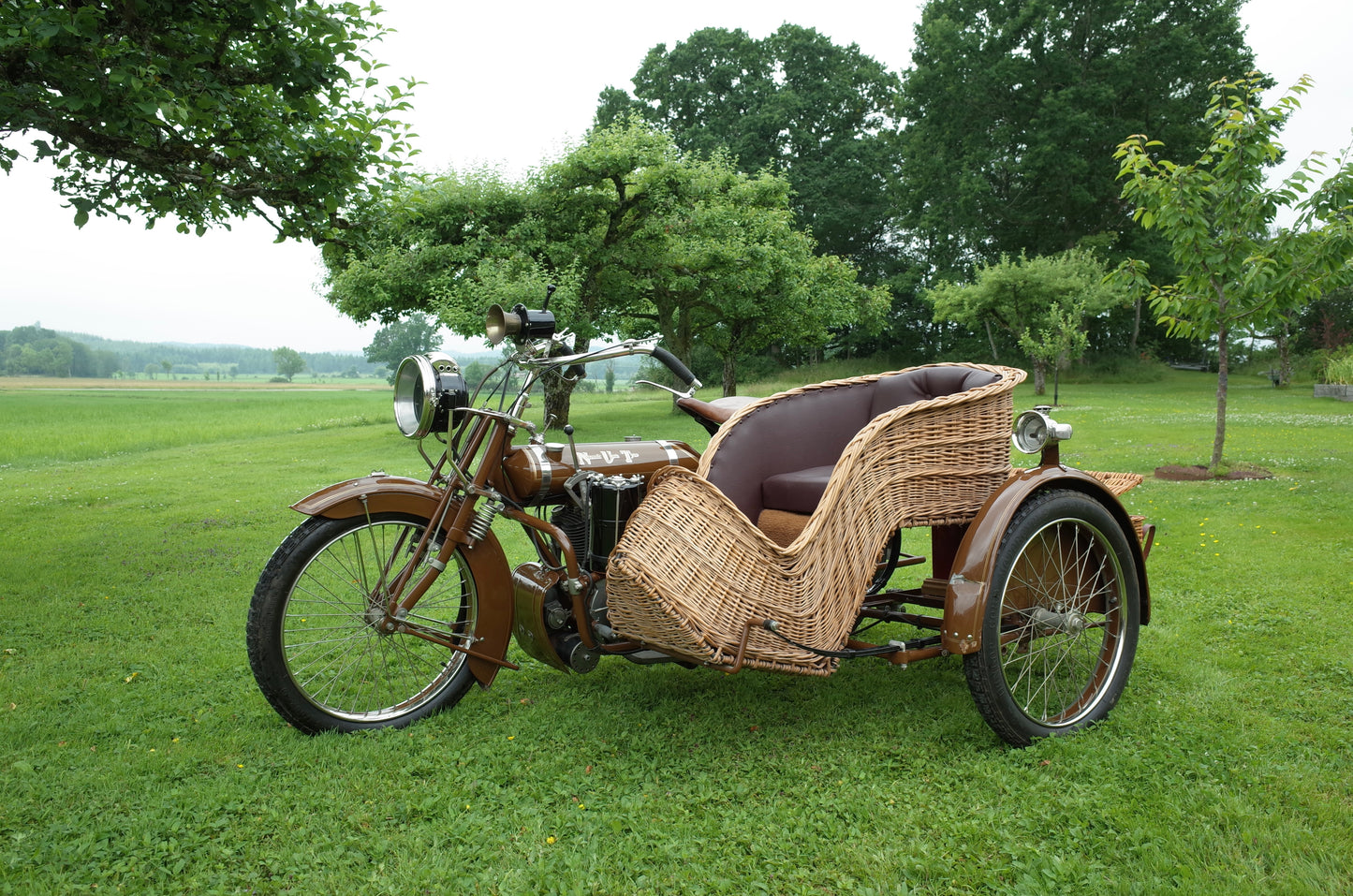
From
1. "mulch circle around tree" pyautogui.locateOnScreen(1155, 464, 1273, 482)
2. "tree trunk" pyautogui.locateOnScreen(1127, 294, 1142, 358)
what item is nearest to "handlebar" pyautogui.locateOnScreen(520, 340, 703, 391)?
"mulch circle around tree" pyautogui.locateOnScreen(1155, 464, 1273, 482)

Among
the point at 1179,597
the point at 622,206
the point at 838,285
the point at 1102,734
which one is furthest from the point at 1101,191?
the point at 1102,734

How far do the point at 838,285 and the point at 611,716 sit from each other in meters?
19.6

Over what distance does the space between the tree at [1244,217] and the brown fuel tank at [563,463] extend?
6.58m

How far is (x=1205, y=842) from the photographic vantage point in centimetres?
220

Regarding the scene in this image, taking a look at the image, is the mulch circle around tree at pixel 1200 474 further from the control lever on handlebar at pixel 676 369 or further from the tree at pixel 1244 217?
the control lever on handlebar at pixel 676 369

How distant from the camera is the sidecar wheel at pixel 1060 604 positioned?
9.00 feet

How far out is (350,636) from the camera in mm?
2902

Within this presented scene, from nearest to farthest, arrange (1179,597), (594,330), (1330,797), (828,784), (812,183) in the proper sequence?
1. (1330,797)
2. (828,784)
3. (1179,597)
4. (594,330)
5. (812,183)

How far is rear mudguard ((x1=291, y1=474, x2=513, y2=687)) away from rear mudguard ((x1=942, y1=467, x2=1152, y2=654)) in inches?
62.1

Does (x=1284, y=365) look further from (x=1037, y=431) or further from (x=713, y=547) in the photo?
(x=713, y=547)

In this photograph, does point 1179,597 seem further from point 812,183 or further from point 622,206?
point 812,183

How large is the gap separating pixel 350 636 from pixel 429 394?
2.97 feet

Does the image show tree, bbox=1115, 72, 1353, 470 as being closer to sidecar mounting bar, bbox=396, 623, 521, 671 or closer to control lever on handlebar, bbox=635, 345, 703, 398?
control lever on handlebar, bbox=635, 345, 703, 398

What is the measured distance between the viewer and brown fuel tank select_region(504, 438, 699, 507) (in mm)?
2965
